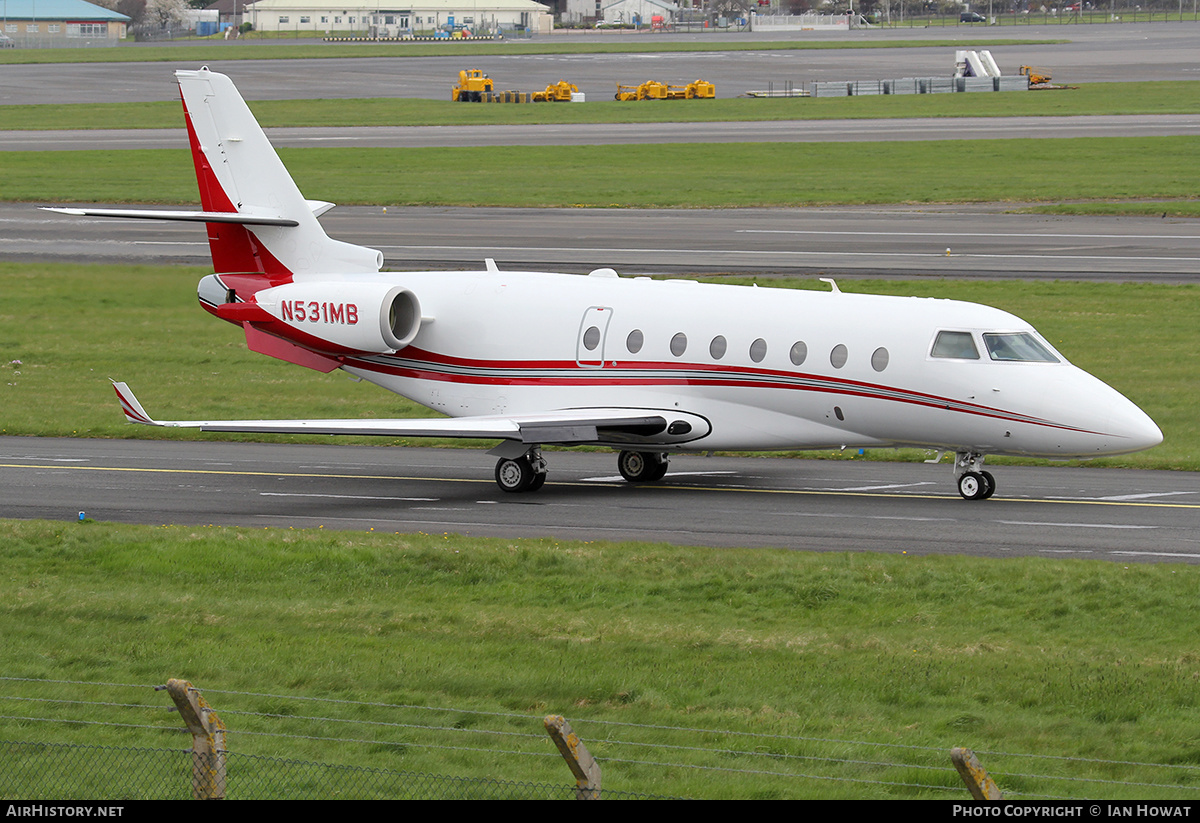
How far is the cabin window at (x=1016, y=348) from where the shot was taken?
26969 millimetres

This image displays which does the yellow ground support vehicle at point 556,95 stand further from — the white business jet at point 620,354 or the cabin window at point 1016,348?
the cabin window at point 1016,348

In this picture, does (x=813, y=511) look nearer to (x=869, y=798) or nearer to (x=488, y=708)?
(x=488, y=708)

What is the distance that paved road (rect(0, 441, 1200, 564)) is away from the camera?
24.8m

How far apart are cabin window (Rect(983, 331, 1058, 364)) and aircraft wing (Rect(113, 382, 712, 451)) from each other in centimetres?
525

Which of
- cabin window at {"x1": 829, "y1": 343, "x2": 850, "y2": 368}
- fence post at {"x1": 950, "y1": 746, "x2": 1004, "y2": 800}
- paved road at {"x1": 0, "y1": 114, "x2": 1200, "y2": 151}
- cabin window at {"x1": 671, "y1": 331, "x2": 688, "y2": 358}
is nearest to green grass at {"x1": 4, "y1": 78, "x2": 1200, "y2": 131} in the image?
paved road at {"x1": 0, "y1": 114, "x2": 1200, "y2": 151}

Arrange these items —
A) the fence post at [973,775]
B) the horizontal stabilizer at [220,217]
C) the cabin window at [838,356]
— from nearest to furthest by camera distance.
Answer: the fence post at [973,775] → the cabin window at [838,356] → the horizontal stabilizer at [220,217]

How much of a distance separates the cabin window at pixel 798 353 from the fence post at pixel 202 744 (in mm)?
18341

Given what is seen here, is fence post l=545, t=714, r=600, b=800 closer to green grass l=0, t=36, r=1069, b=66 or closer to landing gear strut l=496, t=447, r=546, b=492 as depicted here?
landing gear strut l=496, t=447, r=546, b=492

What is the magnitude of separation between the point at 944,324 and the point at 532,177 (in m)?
55.7

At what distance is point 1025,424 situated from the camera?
26406 millimetres

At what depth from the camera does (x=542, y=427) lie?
1139 inches

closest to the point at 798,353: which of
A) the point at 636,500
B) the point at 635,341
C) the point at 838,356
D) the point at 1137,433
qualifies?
the point at 838,356

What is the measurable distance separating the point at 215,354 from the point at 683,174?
38151 mm

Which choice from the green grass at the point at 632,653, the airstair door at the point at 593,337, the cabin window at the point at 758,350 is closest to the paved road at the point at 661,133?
the airstair door at the point at 593,337
